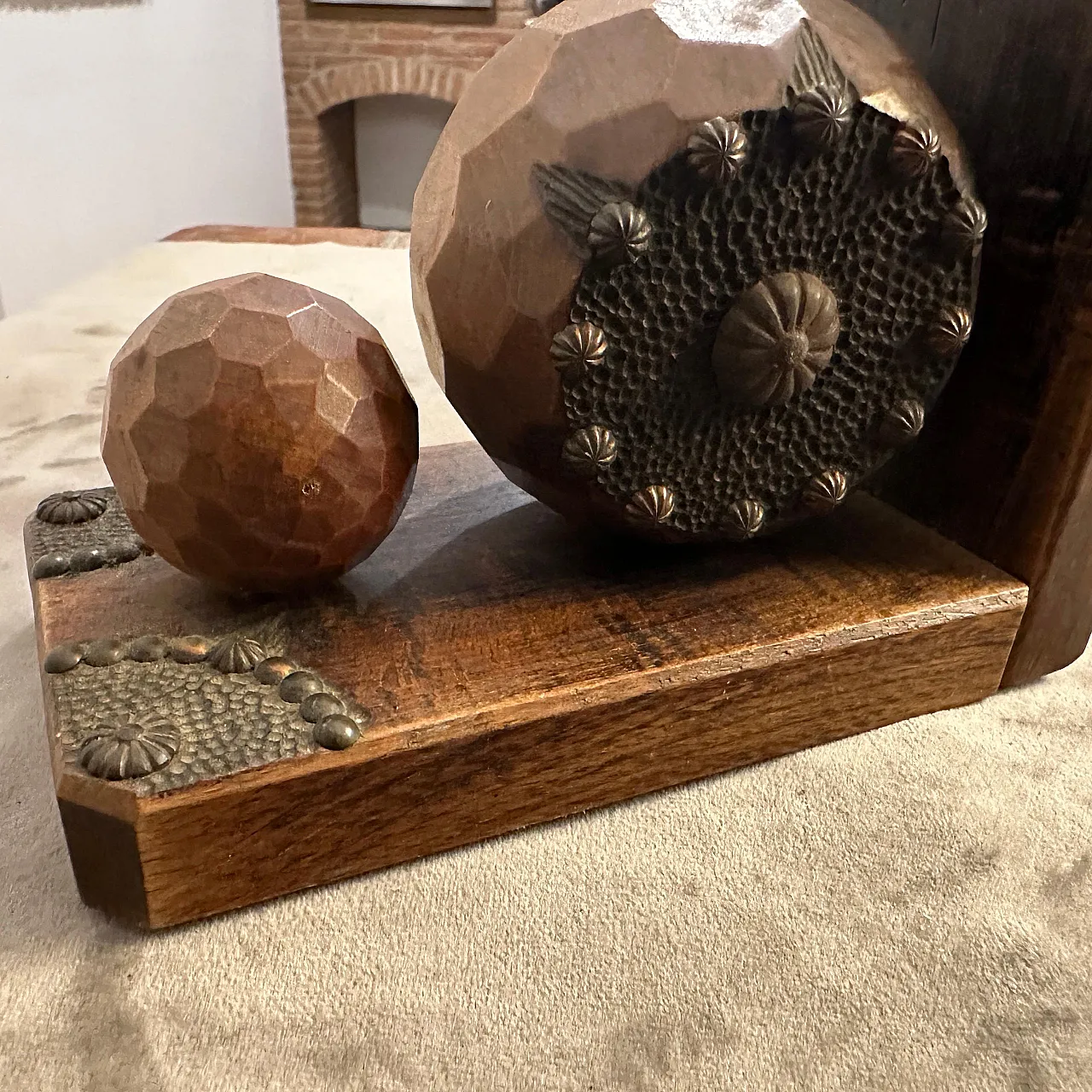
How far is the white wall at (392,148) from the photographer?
3957 millimetres

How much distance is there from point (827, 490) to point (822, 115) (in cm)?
24

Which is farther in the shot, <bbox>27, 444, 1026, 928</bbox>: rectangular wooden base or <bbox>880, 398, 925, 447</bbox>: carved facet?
<bbox>880, 398, 925, 447</bbox>: carved facet

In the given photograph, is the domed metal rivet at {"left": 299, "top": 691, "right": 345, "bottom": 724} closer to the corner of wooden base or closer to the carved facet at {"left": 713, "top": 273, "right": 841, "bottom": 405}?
the corner of wooden base

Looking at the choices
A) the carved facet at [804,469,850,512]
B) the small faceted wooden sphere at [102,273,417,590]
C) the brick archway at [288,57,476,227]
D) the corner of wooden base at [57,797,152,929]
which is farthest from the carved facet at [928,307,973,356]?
the brick archway at [288,57,476,227]

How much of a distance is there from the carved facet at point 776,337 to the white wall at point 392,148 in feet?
11.6

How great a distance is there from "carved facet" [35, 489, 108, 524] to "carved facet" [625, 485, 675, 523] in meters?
0.42

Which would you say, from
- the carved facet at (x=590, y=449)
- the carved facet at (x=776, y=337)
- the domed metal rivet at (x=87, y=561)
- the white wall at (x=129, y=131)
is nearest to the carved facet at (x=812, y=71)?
the carved facet at (x=776, y=337)

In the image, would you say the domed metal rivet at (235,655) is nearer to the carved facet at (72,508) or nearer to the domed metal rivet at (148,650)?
the domed metal rivet at (148,650)

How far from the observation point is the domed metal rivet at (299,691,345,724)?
23.0 inches

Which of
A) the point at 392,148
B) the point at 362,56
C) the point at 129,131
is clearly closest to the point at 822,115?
the point at 129,131

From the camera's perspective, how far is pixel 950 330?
67 centimetres

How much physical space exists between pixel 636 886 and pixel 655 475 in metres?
0.26

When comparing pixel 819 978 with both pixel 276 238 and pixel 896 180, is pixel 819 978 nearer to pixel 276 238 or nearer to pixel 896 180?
pixel 896 180

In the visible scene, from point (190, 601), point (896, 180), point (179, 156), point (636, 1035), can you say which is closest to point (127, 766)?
point (190, 601)
